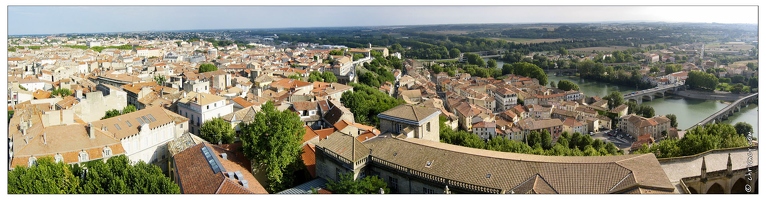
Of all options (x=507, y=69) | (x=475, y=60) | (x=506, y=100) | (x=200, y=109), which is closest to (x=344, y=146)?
(x=200, y=109)

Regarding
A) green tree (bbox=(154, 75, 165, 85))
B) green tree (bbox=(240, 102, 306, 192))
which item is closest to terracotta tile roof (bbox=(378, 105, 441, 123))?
green tree (bbox=(240, 102, 306, 192))

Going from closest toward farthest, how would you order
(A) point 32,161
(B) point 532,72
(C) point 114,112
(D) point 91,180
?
(D) point 91,180, (A) point 32,161, (C) point 114,112, (B) point 532,72

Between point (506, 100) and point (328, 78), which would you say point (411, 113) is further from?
point (506, 100)

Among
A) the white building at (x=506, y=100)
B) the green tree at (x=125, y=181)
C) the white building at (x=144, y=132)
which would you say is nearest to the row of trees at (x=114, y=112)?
the white building at (x=144, y=132)

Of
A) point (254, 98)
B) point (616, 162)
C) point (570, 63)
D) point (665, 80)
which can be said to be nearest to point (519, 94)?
point (665, 80)

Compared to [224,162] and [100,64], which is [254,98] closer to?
[224,162]

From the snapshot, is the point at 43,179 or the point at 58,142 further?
the point at 58,142

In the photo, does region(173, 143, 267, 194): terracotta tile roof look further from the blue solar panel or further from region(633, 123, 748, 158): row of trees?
region(633, 123, 748, 158): row of trees
